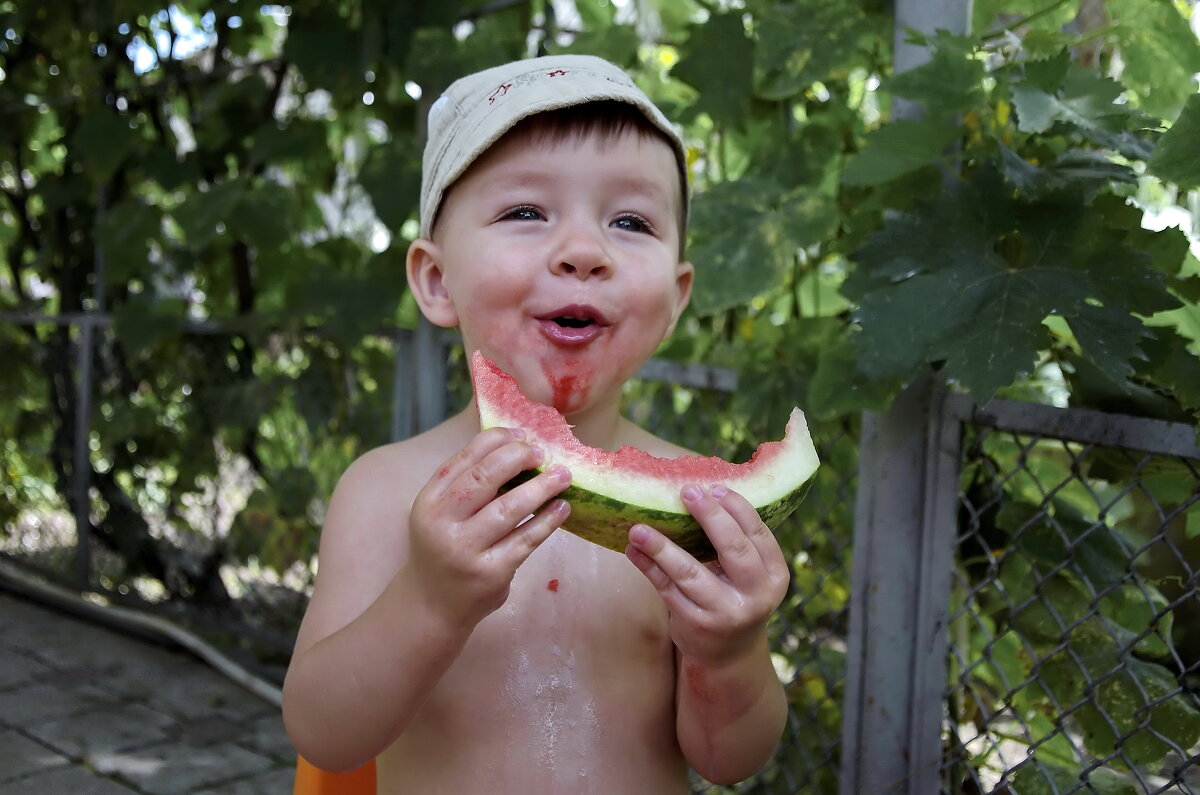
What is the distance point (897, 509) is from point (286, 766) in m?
2.08

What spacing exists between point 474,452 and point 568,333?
1.13 ft

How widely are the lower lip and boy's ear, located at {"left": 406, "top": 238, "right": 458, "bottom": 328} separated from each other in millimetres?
268

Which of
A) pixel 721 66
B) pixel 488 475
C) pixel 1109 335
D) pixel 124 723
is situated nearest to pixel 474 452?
pixel 488 475

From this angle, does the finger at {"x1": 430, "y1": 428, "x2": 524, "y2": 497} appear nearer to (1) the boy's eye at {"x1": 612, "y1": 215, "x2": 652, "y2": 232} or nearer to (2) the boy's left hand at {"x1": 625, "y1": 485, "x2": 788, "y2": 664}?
(2) the boy's left hand at {"x1": 625, "y1": 485, "x2": 788, "y2": 664}

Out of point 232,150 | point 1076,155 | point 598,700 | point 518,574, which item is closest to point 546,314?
point 518,574

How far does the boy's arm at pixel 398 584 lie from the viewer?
1298 mm

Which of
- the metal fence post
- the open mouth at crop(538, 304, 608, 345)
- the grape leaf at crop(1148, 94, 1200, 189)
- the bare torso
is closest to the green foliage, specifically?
the grape leaf at crop(1148, 94, 1200, 189)

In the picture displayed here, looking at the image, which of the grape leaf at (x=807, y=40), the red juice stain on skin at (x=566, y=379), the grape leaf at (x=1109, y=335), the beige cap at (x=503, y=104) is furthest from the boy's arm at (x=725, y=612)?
the grape leaf at (x=807, y=40)

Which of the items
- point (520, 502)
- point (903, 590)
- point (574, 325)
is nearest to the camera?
point (520, 502)

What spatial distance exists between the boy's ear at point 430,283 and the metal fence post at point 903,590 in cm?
83

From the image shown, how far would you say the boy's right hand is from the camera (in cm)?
128

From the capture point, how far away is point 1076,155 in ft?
5.61

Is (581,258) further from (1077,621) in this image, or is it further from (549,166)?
(1077,621)

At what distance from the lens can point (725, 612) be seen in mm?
1342
